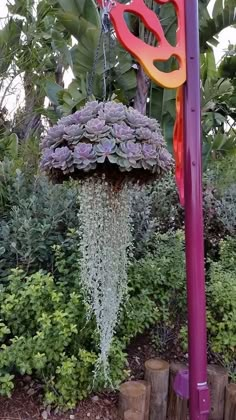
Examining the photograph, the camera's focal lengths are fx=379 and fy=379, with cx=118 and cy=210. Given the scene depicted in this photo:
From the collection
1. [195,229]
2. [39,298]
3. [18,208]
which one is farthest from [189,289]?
[18,208]

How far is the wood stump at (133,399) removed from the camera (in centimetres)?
167

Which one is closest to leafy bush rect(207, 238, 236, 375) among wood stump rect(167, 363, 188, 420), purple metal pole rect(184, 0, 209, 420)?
wood stump rect(167, 363, 188, 420)

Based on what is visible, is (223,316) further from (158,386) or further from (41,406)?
(41,406)

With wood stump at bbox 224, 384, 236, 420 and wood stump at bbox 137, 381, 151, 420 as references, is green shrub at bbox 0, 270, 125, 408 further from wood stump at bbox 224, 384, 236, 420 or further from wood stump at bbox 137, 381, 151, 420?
wood stump at bbox 224, 384, 236, 420

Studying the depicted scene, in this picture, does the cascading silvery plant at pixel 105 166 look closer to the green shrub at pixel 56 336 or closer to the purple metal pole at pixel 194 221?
the purple metal pole at pixel 194 221

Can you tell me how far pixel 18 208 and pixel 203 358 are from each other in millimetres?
1324

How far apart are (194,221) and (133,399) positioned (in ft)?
2.93

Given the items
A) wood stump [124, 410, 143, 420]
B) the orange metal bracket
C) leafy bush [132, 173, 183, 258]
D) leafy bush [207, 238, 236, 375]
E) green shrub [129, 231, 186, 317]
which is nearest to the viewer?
the orange metal bracket

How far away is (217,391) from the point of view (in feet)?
5.88

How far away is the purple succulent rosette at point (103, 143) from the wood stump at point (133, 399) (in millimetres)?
1005

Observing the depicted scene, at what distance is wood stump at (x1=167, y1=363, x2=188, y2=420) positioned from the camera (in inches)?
70.6

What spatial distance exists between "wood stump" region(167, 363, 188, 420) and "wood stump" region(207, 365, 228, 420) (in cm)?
13

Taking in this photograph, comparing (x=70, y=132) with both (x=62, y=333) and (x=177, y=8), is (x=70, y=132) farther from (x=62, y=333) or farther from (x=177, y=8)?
(x=62, y=333)

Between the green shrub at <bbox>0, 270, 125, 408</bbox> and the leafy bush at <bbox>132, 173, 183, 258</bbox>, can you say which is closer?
the green shrub at <bbox>0, 270, 125, 408</bbox>
